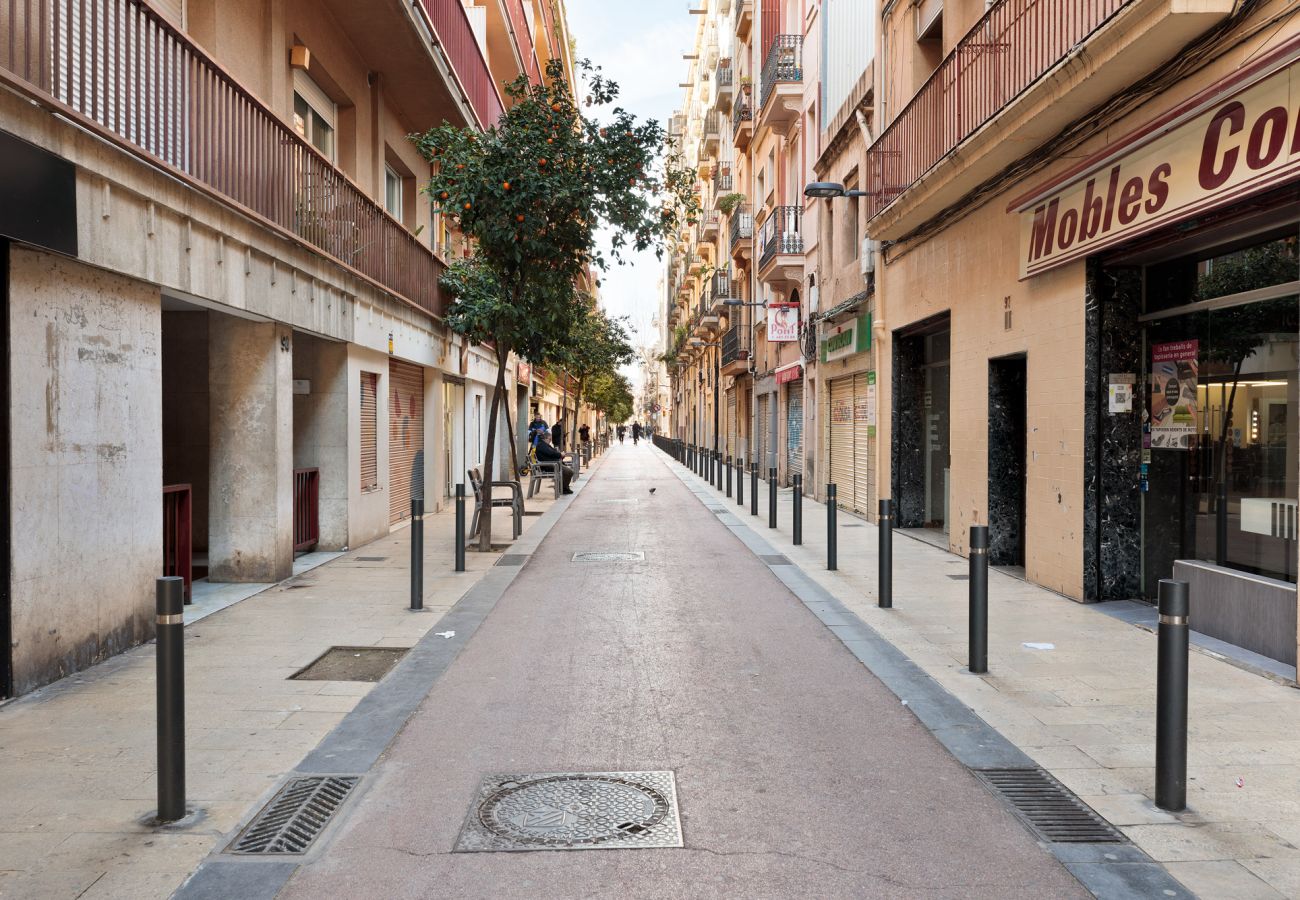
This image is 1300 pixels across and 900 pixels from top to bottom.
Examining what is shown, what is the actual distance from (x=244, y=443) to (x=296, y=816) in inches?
257

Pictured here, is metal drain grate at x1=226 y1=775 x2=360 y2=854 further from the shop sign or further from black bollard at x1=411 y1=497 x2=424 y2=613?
the shop sign

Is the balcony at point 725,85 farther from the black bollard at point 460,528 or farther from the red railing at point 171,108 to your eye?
the black bollard at point 460,528

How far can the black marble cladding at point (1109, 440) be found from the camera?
8844 millimetres

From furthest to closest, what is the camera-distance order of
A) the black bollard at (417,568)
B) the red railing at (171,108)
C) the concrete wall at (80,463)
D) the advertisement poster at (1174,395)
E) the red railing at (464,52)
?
the red railing at (464,52) < the black bollard at (417,568) < the advertisement poster at (1174,395) < the red railing at (171,108) < the concrete wall at (80,463)

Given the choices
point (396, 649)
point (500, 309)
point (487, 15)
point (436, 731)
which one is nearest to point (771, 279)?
point (487, 15)

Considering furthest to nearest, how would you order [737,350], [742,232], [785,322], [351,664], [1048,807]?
[737,350] → [742,232] → [785,322] → [351,664] → [1048,807]

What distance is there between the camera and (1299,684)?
19.7 ft

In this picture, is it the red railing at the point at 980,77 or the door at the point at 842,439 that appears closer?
the red railing at the point at 980,77

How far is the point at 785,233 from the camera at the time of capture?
2411 centimetres

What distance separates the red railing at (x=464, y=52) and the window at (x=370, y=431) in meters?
5.04

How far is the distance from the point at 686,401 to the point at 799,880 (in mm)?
69534

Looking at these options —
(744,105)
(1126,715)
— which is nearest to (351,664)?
(1126,715)

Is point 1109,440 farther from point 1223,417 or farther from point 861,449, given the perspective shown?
point 861,449

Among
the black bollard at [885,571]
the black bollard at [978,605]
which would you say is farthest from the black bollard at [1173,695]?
the black bollard at [885,571]
